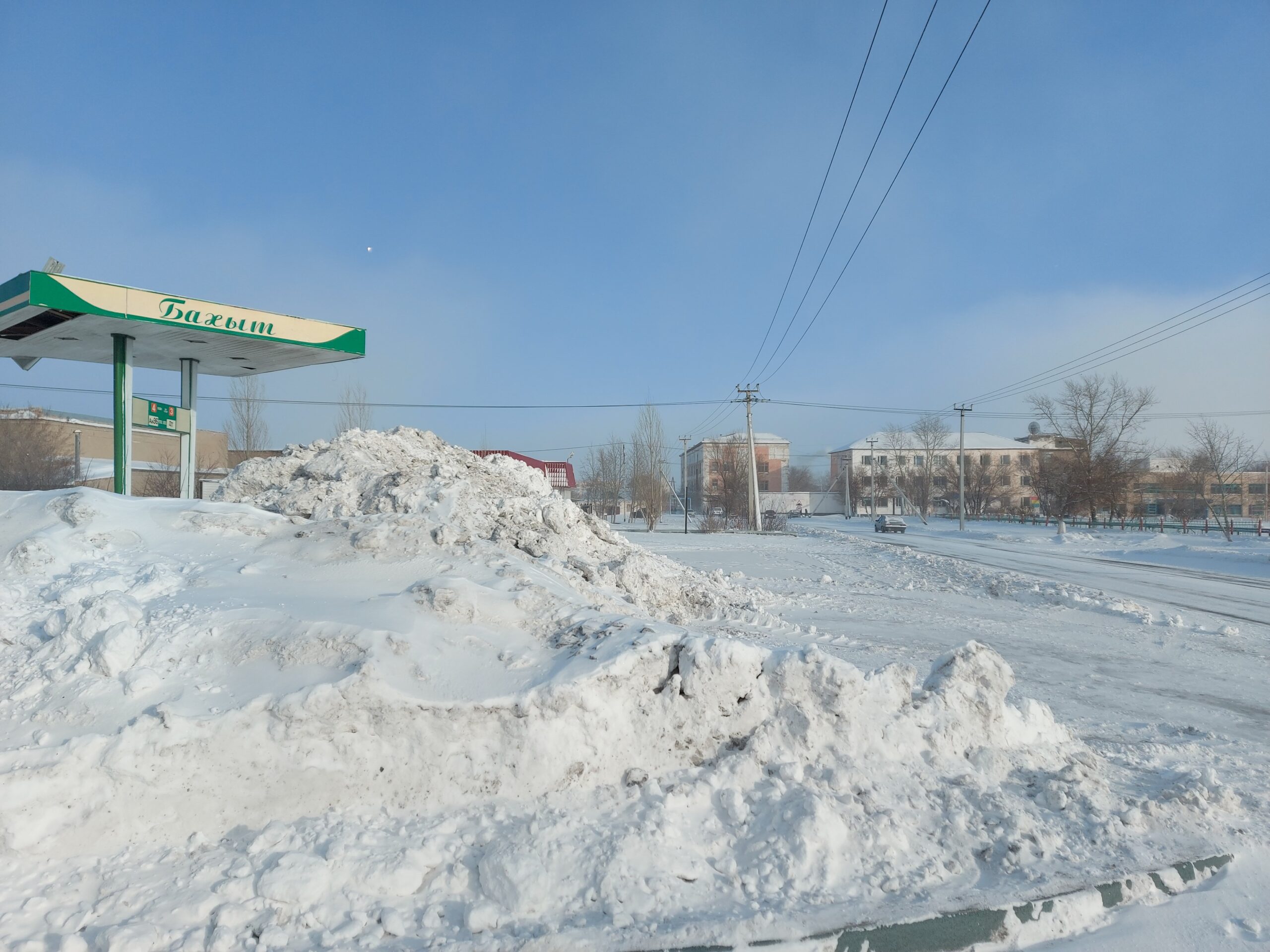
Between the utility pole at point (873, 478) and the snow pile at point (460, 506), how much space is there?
2545 inches

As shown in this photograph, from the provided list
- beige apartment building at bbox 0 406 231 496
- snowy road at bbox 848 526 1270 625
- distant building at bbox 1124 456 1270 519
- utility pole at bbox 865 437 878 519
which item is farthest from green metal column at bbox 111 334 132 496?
utility pole at bbox 865 437 878 519

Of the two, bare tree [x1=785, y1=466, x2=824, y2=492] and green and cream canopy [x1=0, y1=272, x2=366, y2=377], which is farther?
bare tree [x1=785, y1=466, x2=824, y2=492]

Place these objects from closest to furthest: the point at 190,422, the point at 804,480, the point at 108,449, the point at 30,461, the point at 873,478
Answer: the point at 190,422 < the point at 30,461 < the point at 108,449 < the point at 873,478 < the point at 804,480

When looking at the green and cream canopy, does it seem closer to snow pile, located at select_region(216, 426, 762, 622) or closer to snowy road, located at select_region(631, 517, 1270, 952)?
snow pile, located at select_region(216, 426, 762, 622)

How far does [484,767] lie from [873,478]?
2815 inches

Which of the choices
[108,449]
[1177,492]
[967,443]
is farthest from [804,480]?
[108,449]

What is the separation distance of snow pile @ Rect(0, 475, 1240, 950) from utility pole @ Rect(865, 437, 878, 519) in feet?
230

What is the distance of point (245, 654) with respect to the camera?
14.5 feet

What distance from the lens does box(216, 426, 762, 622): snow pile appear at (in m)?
8.41

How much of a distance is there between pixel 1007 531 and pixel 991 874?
135 ft

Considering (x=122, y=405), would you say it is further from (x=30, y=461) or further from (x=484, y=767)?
(x=30, y=461)

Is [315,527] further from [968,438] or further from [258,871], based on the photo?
[968,438]

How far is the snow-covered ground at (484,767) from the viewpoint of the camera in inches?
128

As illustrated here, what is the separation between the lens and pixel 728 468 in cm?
5300
